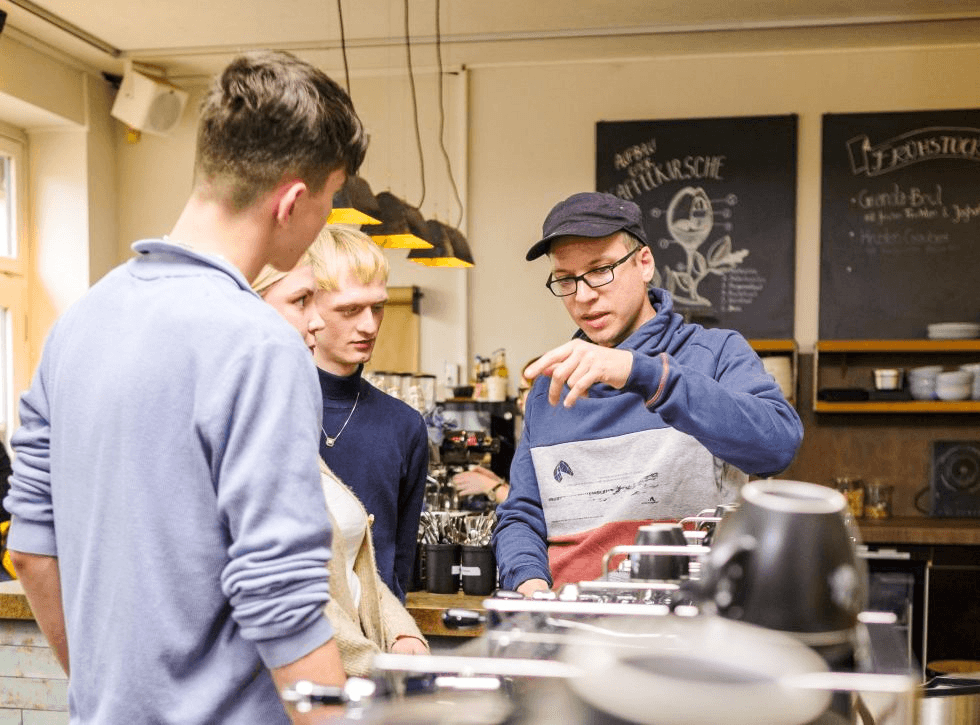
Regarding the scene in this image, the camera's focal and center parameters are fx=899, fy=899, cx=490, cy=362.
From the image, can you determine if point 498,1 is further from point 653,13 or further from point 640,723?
point 640,723

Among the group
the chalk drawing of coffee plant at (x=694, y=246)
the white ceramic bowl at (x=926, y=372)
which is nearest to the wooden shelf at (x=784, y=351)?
the chalk drawing of coffee plant at (x=694, y=246)

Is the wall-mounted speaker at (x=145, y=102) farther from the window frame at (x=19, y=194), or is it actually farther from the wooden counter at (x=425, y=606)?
the wooden counter at (x=425, y=606)

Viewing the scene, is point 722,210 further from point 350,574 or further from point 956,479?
point 350,574

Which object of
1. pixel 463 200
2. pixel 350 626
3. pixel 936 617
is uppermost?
pixel 463 200

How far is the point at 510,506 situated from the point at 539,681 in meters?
1.13

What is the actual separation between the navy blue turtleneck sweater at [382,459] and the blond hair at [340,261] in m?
0.20

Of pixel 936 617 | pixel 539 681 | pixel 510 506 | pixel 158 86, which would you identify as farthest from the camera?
pixel 158 86

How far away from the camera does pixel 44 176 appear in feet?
18.4

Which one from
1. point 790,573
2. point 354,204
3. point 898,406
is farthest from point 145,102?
point 790,573

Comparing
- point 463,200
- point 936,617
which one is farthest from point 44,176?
point 936,617

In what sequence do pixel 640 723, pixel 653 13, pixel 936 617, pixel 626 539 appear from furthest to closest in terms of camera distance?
pixel 653 13 → pixel 936 617 → pixel 626 539 → pixel 640 723

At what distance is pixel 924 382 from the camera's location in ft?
15.5

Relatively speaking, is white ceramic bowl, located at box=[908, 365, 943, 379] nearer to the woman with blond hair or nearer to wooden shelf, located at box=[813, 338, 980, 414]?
wooden shelf, located at box=[813, 338, 980, 414]

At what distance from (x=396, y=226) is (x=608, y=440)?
1.98 meters
